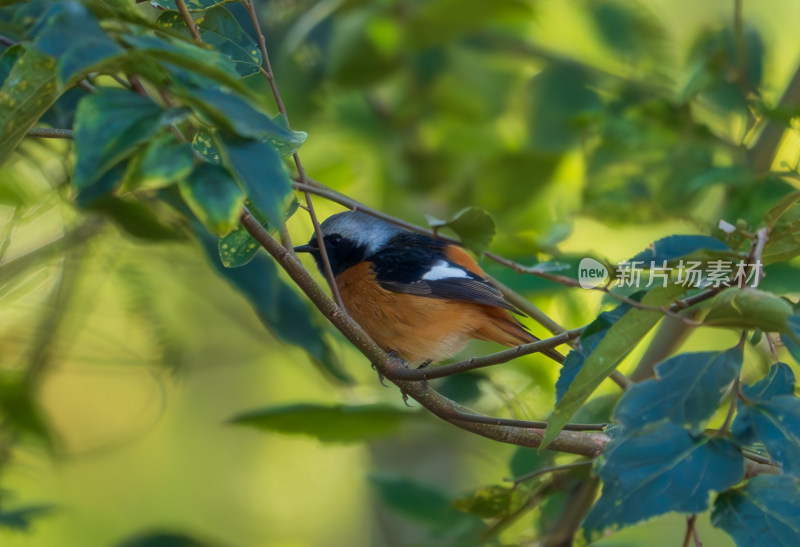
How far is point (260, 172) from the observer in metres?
1.25

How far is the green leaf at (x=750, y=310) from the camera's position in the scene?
1252 millimetres

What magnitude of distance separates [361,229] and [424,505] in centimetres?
130

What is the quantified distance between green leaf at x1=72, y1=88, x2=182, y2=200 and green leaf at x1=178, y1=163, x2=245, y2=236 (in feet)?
0.29

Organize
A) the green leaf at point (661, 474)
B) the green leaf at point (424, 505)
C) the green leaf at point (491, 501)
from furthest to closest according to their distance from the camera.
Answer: the green leaf at point (424, 505) < the green leaf at point (491, 501) < the green leaf at point (661, 474)

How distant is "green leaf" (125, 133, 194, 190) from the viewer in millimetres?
1140

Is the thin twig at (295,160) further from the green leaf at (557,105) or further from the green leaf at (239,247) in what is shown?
the green leaf at (557,105)

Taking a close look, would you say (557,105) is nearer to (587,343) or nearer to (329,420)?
(329,420)

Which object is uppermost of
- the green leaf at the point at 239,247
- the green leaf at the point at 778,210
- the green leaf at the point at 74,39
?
the green leaf at the point at 74,39

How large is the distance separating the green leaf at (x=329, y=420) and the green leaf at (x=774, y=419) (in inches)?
61.1

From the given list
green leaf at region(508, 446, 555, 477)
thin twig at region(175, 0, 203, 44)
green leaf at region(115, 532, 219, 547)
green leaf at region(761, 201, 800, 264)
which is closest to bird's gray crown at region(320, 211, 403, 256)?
green leaf at region(508, 446, 555, 477)

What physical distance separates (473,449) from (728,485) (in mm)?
3058

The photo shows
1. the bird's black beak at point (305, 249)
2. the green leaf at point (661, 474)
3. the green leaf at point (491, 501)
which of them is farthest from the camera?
the bird's black beak at point (305, 249)

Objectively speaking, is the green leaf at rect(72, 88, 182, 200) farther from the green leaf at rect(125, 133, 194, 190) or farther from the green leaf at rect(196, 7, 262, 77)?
the green leaf at rect(196, 7, 262, 77)

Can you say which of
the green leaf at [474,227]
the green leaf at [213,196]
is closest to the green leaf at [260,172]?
the green leaf at [213,196]
